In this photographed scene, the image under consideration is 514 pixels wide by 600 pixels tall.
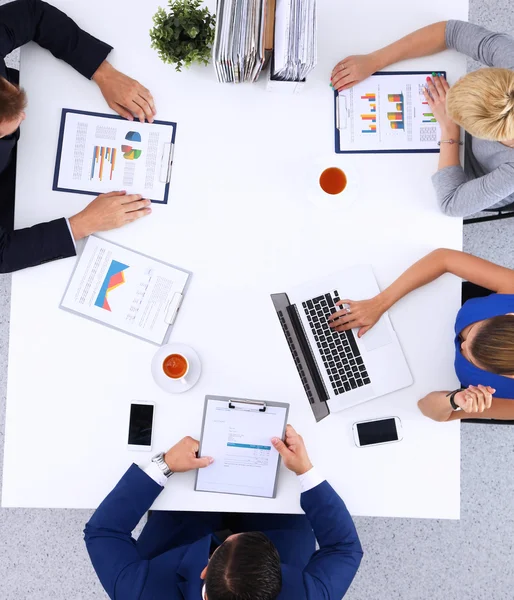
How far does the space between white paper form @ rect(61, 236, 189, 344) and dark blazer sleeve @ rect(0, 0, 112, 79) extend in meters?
0.45

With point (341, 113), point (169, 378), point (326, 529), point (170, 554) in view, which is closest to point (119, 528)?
point (170, 554)

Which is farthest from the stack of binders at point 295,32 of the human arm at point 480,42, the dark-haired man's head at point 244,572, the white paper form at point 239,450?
the dark-haired man's head at point 244,572

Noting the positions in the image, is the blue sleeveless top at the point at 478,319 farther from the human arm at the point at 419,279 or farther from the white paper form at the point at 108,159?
the white paper form at the point at 108,159

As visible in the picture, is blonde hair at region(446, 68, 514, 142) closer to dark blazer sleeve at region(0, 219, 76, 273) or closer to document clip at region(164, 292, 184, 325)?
document clip at region(164, 292, 184, 325)

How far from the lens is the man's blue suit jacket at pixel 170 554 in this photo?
1.25 meters

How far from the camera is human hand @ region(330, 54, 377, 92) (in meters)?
1.37

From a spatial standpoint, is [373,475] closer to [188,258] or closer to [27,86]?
[188,258]

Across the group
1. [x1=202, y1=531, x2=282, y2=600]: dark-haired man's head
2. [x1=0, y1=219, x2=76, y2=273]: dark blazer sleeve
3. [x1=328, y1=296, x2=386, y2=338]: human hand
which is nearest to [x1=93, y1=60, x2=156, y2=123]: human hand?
[x1=0, y1=219, x2=76, y2=273]: dark blazer sleeve

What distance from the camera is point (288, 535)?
4.89 ft

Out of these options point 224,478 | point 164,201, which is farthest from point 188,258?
point 224,478

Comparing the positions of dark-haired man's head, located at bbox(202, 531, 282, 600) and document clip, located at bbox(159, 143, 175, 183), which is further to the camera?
document clip, located at bbox(159, 143, 175, 183)

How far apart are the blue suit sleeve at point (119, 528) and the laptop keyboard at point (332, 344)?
1.73 ft

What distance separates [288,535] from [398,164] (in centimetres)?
106

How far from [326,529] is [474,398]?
0.48m
